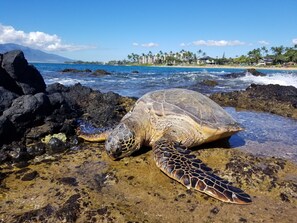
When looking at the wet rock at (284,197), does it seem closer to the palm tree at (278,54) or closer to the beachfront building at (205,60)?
the palm tree at (278,54)

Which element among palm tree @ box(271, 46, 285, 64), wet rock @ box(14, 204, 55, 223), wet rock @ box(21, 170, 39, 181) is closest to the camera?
wet rock @ box(14, 204, 55, 223)

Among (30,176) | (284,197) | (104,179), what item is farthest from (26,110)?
(284,197)

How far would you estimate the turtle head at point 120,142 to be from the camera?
371 centimetres

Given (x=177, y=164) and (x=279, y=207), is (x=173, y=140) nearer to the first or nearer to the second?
(x=177, y=164)

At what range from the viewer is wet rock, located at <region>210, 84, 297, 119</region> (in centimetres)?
835

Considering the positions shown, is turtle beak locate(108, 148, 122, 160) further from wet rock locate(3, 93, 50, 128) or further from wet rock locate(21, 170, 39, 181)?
wet rock locate(3, 93, 50, 128)

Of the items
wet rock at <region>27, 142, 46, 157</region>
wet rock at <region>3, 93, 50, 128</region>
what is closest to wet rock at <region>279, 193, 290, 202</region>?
wet rock at <region>27, 142, 46, 157</region>

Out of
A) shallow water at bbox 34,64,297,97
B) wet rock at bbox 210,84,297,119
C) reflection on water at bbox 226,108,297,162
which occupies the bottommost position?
shallow water at bbox 34,64,297,97

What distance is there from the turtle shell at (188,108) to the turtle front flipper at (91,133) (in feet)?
2.62

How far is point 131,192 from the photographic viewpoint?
3012 mm

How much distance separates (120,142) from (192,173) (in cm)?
110

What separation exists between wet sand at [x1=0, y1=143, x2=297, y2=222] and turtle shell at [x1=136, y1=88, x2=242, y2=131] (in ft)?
1.96

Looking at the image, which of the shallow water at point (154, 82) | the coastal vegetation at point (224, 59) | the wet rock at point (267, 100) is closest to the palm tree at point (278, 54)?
the coastal vegetation at point (224, 59)

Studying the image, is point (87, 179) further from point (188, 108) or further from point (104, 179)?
point (188, 108)
